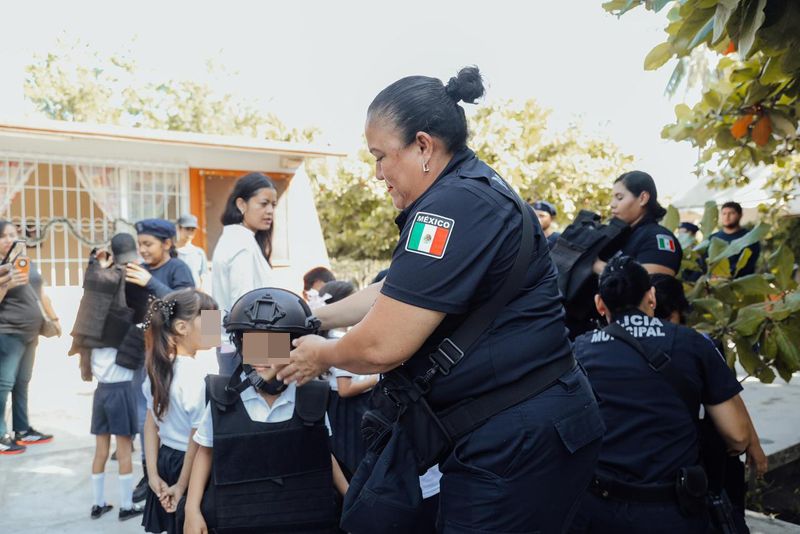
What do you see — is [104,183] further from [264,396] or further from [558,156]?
[558,156]

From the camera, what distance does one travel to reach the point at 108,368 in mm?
4637

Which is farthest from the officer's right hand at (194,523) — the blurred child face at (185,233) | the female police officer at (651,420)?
the blurred child face at (185,233)

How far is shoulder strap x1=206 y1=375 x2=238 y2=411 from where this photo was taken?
2.55 m

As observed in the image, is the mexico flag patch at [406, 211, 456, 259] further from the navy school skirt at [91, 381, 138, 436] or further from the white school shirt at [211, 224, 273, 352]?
the navy school skirt at [91, 381, 138, 436]

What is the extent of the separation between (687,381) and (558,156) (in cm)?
1401

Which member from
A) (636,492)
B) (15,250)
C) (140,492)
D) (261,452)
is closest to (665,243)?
(636,492)

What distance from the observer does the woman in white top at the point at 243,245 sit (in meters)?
3.74

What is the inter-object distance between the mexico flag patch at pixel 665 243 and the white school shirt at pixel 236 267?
2043mm

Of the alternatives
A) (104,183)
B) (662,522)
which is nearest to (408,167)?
(662,522)

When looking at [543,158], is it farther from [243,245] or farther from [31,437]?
[243,245]

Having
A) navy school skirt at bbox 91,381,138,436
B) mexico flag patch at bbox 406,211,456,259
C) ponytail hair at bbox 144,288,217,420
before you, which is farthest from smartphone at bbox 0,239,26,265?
mexico flag patch at bbox 406,211,456,259

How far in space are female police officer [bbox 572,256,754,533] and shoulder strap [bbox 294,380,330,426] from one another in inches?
40.0

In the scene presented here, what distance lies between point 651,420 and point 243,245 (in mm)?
2189

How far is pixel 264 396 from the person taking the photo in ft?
8.84
